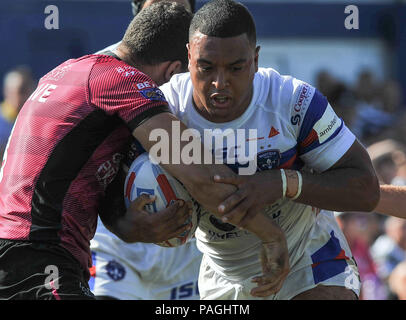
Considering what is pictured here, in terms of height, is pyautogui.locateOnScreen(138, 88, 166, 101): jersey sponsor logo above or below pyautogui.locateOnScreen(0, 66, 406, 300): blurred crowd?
above

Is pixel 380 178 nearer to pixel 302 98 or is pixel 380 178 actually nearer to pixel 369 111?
pixel 302 98

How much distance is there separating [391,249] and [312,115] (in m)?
5.37

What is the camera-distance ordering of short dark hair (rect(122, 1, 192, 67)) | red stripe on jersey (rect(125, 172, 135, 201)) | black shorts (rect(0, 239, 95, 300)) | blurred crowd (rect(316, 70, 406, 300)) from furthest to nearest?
blurred crowd (rect(316, 70, 406, 300)) < short dark hair (rect(122, 1, 192, 67)) < red stripe on jersey (rect(125, 172, 135, 201)) < black shorts (rect(0, 239, 95, 300))

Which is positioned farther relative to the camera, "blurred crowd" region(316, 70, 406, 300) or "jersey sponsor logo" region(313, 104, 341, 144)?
"blurred crowd" region(316, 70, 406, 300)

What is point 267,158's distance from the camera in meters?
4.95

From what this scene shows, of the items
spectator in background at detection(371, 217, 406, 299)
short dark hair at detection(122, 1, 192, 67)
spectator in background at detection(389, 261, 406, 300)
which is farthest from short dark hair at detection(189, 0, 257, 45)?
spectator in background at detection(371, 217, 406, 299)

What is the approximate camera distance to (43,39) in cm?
1645

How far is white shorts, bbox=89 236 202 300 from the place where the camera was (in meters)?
6.71

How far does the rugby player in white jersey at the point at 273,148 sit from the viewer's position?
4703 mm

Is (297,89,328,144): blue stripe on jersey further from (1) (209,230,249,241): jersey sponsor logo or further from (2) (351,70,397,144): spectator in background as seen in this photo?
(2) (351,70,397,144): spectator in background

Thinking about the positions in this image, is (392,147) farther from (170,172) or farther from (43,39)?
(43,39)

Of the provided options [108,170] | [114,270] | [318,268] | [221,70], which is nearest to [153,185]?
[108,170]

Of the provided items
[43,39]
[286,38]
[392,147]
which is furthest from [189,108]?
[286,38]

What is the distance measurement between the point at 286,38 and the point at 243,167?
47.2ft
